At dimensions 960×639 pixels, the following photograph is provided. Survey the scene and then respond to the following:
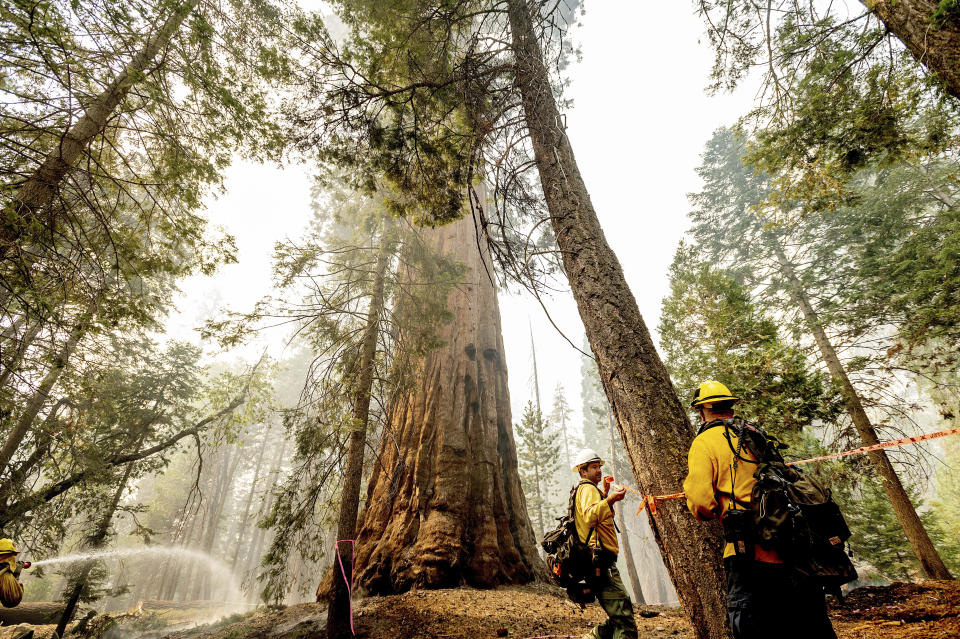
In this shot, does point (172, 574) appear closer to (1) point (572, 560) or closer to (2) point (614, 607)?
(1) point (572, 560)

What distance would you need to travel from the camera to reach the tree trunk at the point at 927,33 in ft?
9.84

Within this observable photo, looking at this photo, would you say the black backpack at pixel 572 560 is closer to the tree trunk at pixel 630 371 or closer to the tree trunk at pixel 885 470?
the tree trunk at pixel 630 371

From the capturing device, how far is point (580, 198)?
351 cm

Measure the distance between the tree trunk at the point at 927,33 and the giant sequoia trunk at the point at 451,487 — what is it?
20.4ft

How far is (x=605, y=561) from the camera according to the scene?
10.8ft

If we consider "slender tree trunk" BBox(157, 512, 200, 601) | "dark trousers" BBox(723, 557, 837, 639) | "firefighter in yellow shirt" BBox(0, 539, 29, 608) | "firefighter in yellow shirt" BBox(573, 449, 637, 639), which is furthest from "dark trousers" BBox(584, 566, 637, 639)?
"slender tree trunk" BBox(157, 512, 200, 601)

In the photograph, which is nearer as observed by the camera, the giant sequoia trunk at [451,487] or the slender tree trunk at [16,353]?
the slender tree trunk at [16,353]

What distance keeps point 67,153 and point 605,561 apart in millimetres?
7746

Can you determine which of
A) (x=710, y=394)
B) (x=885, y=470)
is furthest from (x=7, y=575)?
(x=885, y=470)

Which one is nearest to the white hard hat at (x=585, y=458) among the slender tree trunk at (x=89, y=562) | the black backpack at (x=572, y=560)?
the black backpack at (x=572, y=560)

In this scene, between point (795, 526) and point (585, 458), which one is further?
point (585, 458)

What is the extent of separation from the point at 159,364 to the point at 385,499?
1013cm

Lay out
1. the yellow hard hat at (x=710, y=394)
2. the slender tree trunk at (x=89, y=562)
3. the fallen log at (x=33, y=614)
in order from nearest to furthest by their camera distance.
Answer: the yellow hard hat at (x=710, y=394)
the slender tree trunk at (x=89, y=562)
the fallen log at (x=33, y=614)

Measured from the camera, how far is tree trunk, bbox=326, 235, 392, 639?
503 centimetres
